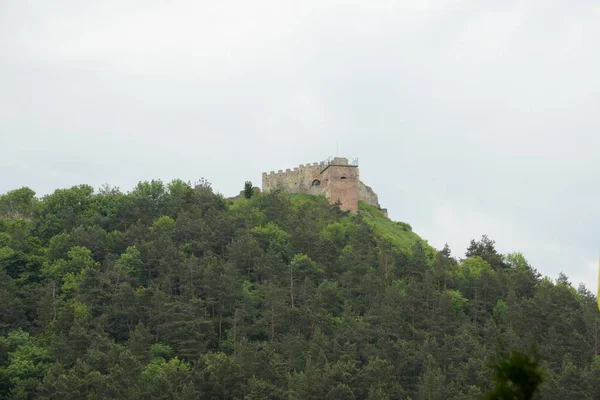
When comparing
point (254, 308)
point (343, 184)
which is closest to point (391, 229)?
point (343, 184)

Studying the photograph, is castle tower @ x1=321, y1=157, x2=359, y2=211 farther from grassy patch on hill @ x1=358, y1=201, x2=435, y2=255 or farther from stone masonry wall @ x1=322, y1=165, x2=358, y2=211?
grassy patch on hill @ x1=358, y1=201, x2=435, y2=255

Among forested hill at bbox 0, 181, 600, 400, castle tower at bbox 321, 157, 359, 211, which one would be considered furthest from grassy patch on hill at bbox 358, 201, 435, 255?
castle tower at bbox 321, 157, 359, 211

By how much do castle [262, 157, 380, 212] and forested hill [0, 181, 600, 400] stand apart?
4436 mm

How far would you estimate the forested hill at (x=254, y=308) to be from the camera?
56.4m

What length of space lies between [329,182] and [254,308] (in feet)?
102

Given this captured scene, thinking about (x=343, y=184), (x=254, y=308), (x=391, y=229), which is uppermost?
(x=343, y=184)

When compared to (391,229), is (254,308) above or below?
below

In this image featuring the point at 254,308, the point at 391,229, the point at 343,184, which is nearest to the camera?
the point at 254,308

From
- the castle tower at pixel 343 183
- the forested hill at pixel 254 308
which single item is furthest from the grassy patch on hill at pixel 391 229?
the castle tower at pixel 343 183

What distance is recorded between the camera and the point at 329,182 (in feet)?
325

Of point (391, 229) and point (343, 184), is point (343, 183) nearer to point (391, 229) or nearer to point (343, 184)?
point (343, 184)

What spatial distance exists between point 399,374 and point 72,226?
3798 cm

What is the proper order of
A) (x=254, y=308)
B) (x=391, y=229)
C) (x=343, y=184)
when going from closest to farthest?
(x=254, y=308) → (x=391, y=229) → (x=343, y=184)

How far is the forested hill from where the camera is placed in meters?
56.4
